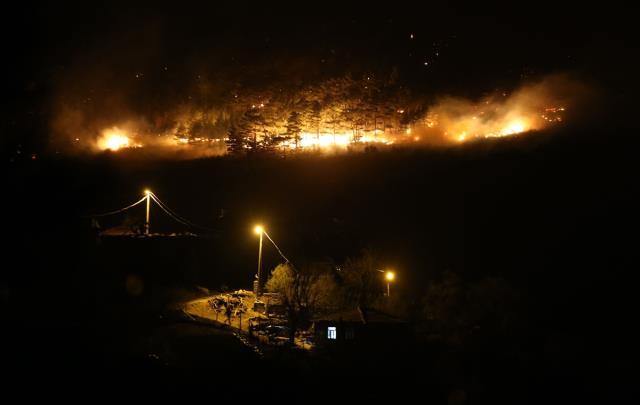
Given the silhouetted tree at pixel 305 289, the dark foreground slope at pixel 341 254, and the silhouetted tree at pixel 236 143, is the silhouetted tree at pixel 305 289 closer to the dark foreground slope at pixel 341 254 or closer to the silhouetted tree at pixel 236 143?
Result: the dark foreground slope at pixel 341 254

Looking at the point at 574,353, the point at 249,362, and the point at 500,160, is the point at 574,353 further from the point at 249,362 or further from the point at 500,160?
the point at 500,160

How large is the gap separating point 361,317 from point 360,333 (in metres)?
0.71

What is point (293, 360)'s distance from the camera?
1338 centimetres

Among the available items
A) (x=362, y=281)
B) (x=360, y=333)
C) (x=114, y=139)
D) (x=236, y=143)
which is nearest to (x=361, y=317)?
(x=360, y=333)

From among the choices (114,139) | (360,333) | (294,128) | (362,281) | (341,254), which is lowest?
(360,333)

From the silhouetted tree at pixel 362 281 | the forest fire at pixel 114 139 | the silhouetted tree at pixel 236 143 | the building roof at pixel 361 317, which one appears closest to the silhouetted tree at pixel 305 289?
the silhouetted tree at pixel 362 281

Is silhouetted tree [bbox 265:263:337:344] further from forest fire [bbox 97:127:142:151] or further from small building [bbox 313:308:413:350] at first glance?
forest fire [bbox 97:127:142:151]

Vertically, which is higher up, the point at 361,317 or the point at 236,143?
the point at 236,143

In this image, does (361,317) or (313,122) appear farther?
(313,122)

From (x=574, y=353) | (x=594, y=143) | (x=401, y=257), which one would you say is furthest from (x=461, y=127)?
(x=574, y=353)

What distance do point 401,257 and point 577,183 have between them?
2087cm

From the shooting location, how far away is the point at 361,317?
695 inches

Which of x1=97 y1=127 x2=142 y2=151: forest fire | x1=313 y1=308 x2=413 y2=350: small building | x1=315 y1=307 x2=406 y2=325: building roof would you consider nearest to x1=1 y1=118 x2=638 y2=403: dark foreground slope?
x1=313 y1=308 x2=413 y2=350: small building

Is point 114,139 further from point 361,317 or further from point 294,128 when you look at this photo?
point 361,317
